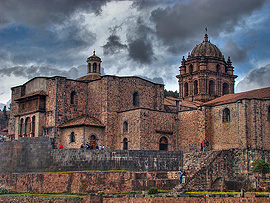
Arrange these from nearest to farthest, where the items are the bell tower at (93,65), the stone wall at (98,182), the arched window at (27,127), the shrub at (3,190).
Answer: the stone wall at (98,182)
the shrub at (3,190)
the arched window at (27,127)
the bell tower at (93,65)

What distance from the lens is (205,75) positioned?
68875 millimetres

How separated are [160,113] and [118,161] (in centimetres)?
1070

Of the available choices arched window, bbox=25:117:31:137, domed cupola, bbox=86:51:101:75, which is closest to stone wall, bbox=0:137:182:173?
arched window, bbox=25:117:31:137

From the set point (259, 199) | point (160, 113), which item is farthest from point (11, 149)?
point (259, 199)

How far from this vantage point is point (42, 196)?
36.0 metres

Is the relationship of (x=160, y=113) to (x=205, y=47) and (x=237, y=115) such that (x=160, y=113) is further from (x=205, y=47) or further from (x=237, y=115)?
(x=205, y=47)

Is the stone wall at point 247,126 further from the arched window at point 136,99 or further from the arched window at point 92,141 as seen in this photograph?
the arched window at point 92,141

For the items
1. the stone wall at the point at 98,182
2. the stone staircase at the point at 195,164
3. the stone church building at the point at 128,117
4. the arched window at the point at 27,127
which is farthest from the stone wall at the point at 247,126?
the arched window at the point at 27,127

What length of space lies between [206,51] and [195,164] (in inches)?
1239

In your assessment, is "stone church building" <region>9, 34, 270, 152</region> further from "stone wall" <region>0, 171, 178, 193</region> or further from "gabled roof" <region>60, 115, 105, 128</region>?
"stone wall" <region>0, 171, 178, 193</region>

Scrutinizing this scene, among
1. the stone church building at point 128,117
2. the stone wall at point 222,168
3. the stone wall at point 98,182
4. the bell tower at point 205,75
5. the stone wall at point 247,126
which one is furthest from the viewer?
the bell tower at point 205,75

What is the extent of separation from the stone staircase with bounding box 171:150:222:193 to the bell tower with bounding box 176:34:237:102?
26.7 m

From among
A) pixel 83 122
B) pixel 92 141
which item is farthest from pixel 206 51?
pixel 83 122

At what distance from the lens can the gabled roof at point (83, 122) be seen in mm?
46897
